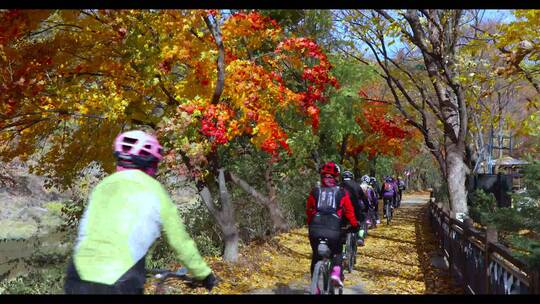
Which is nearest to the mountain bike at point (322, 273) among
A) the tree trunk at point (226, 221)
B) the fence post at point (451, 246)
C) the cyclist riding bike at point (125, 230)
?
the cyclist riding bike at point (125, 230)

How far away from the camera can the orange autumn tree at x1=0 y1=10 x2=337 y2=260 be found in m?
10.6

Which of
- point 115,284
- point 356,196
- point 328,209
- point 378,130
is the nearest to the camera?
Result: point 115,284

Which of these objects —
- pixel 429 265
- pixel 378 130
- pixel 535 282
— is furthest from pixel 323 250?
pixel 378 130

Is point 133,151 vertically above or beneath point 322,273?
above

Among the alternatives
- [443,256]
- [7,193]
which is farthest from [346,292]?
[7,193]

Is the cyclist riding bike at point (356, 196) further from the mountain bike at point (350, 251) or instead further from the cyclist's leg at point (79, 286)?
the cyclist's leg at point (79, 286)

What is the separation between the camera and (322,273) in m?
7.06

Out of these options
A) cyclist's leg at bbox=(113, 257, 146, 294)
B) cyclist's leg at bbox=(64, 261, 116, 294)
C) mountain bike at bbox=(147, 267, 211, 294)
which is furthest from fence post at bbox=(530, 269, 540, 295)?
cyclist's leg at bbox=(64, 261, 116, 294)

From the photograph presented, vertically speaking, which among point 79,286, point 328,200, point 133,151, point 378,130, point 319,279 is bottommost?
point 319,279

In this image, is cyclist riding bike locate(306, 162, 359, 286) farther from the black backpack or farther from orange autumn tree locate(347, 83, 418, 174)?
orange autumn tree locate(347, 83, 418, 174)

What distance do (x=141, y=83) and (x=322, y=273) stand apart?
242 inches

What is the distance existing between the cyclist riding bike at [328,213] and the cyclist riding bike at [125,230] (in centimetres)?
376

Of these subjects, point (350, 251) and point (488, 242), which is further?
point (350, 251)

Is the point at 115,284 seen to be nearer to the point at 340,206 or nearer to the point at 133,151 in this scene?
the point at 133,151
